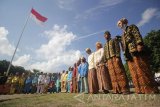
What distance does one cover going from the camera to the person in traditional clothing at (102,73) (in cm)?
620

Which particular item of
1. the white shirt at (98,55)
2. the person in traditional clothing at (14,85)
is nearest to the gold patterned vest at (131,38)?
the white shirt at (98,55)

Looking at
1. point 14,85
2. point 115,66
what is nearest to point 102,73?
point 115,66

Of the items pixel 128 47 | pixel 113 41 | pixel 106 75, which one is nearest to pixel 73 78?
pixel 106 75

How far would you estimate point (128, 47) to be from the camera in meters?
5.09

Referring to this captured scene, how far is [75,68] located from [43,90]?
4344 millimetres

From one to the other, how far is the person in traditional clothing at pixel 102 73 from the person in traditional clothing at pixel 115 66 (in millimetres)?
489

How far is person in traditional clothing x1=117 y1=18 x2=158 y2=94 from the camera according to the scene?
14.5 ft

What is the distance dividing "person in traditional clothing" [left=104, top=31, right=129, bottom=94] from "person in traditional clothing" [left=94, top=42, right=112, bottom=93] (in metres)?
0.49

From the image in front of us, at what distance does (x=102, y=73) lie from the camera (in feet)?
20.8

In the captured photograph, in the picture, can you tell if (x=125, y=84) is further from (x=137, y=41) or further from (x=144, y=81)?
(x=137, y=41)

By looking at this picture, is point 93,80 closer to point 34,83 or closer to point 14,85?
point 34,83

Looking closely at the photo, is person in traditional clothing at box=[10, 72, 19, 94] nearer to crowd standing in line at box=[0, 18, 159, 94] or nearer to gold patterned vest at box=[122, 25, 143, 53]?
crowd standing in line at box=[0, 18, 159, 94]

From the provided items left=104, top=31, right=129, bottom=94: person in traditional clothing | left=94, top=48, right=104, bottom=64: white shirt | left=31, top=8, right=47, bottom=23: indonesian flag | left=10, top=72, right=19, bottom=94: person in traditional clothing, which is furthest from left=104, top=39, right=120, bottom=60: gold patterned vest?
left=10, top=72, right=19, bottom=94: person in traditional clothing

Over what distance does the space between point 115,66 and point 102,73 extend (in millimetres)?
1017
